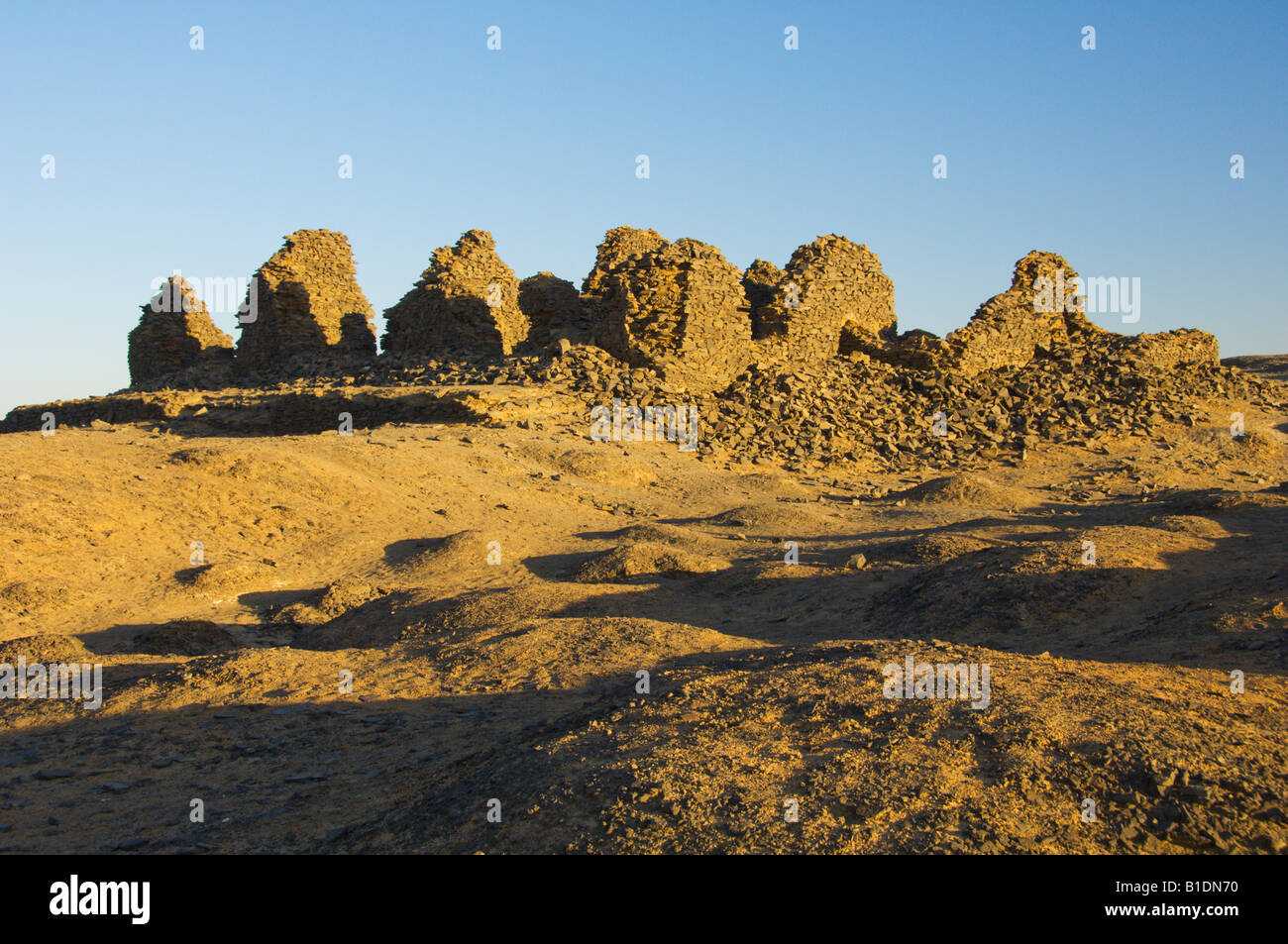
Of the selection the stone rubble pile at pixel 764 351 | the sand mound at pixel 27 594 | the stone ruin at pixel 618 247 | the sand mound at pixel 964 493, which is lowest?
the sand mound at pixel 27 594

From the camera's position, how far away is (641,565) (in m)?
10.7

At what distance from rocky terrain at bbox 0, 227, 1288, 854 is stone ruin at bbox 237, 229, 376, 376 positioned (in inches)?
55.7

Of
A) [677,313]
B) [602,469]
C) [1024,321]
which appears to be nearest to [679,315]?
[677,313]

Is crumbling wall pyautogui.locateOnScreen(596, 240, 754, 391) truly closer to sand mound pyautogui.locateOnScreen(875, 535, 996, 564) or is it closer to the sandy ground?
the sandy ground

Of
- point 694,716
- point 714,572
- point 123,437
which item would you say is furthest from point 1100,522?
point 123,437

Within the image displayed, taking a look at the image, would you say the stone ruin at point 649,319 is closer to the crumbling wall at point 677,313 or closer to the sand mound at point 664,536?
the crumbling wall at point 677,313

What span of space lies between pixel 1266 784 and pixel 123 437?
15.9 m

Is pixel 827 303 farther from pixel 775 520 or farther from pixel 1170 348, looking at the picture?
pixel 775 520

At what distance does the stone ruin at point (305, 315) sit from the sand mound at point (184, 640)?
16.9 m

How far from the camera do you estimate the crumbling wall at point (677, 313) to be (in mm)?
20469

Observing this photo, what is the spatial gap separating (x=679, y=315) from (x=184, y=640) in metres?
13.9

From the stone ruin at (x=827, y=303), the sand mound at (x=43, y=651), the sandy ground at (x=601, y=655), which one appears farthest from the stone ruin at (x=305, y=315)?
the sand mound at (x=43, y=651)

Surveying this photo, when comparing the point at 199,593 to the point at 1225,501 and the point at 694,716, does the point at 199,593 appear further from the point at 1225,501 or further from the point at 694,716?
the point at 1225,501

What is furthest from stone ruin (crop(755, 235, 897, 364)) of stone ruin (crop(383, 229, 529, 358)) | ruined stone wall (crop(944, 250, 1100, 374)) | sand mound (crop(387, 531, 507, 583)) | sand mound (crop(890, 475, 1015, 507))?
sand mound (crop(387, 531, 507, 583))
